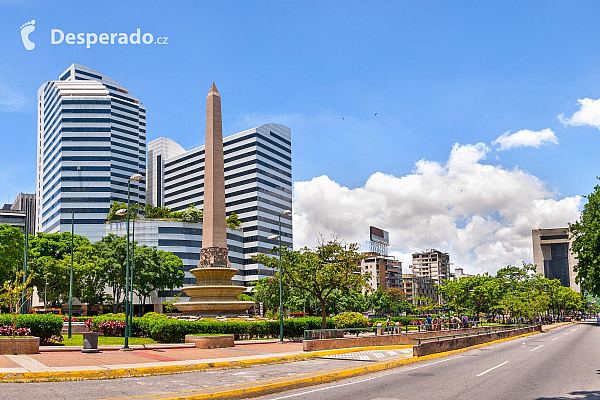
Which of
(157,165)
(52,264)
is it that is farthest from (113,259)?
(157,165)

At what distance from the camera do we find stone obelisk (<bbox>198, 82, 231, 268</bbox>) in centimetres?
3984

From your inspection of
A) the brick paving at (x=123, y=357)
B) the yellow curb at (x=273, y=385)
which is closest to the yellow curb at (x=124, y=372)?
the brick paving at (x=123, y=357)

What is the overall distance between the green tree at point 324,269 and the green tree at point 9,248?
28.7 meters

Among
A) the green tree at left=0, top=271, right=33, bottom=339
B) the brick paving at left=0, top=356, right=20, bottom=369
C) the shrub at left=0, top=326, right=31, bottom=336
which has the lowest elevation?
the brick paving at left=0, top=356, right=20, bottom=369

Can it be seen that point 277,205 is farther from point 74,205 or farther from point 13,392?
point 13,392

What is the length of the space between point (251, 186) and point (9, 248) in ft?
285

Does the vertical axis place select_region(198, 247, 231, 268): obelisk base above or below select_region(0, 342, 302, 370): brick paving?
above

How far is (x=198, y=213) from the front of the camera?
11475cm

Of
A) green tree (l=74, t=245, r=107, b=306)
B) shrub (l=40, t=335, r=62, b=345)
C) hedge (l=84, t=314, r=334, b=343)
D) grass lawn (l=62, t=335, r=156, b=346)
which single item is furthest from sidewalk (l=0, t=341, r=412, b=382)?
green tree (l=74, t=245, r=107, b=306)

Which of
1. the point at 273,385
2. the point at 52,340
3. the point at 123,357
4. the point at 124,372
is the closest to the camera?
the point at 273,385

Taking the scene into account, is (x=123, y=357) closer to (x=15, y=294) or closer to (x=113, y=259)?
(x=15, y=294)

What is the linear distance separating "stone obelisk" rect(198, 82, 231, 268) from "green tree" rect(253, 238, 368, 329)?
4734mm

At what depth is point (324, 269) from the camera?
41.3m

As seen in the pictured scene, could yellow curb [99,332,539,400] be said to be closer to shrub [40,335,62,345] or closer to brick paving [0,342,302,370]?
brick paving [0,342,302,370]
